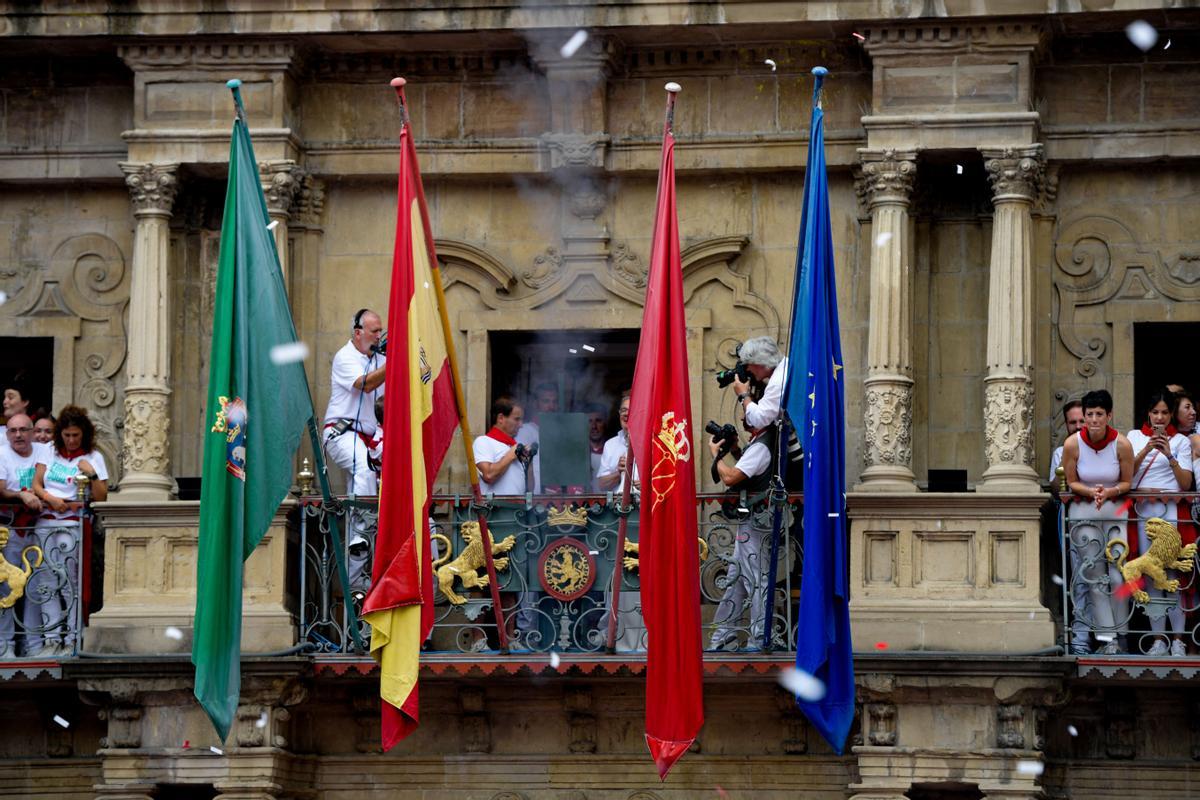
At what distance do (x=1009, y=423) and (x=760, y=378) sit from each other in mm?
1782

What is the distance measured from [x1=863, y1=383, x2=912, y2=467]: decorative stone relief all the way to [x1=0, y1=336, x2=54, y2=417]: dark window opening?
6.26 meters

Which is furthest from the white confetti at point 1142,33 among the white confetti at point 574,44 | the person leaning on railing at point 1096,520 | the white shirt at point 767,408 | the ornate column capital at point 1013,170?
the white confetti at point 574,44

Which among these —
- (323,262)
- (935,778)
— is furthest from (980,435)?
(323,262)

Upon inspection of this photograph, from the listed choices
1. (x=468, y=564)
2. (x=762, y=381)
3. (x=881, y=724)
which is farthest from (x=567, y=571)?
(x=881, y=724)

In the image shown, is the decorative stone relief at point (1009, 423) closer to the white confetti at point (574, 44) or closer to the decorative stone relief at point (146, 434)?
the white confetti at point (574, 44)

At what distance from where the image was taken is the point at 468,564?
23375mm

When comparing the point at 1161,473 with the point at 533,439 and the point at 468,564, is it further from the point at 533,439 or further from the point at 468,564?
the point at 468,564

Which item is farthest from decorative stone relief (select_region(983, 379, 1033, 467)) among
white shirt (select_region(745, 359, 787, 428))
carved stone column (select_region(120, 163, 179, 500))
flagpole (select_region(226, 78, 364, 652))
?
carved stone column (select_region(120, 163, 179, 500))

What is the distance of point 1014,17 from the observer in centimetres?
2356

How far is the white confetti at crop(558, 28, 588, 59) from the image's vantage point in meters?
24.1

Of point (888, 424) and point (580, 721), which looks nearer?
point (888, 424)

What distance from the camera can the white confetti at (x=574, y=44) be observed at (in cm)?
2408

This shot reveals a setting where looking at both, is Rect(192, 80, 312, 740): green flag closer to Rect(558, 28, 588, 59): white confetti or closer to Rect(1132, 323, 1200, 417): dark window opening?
Rect(558, 28, 588, 59): white confetti

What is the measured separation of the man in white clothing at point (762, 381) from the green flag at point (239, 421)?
2945 millimetres
